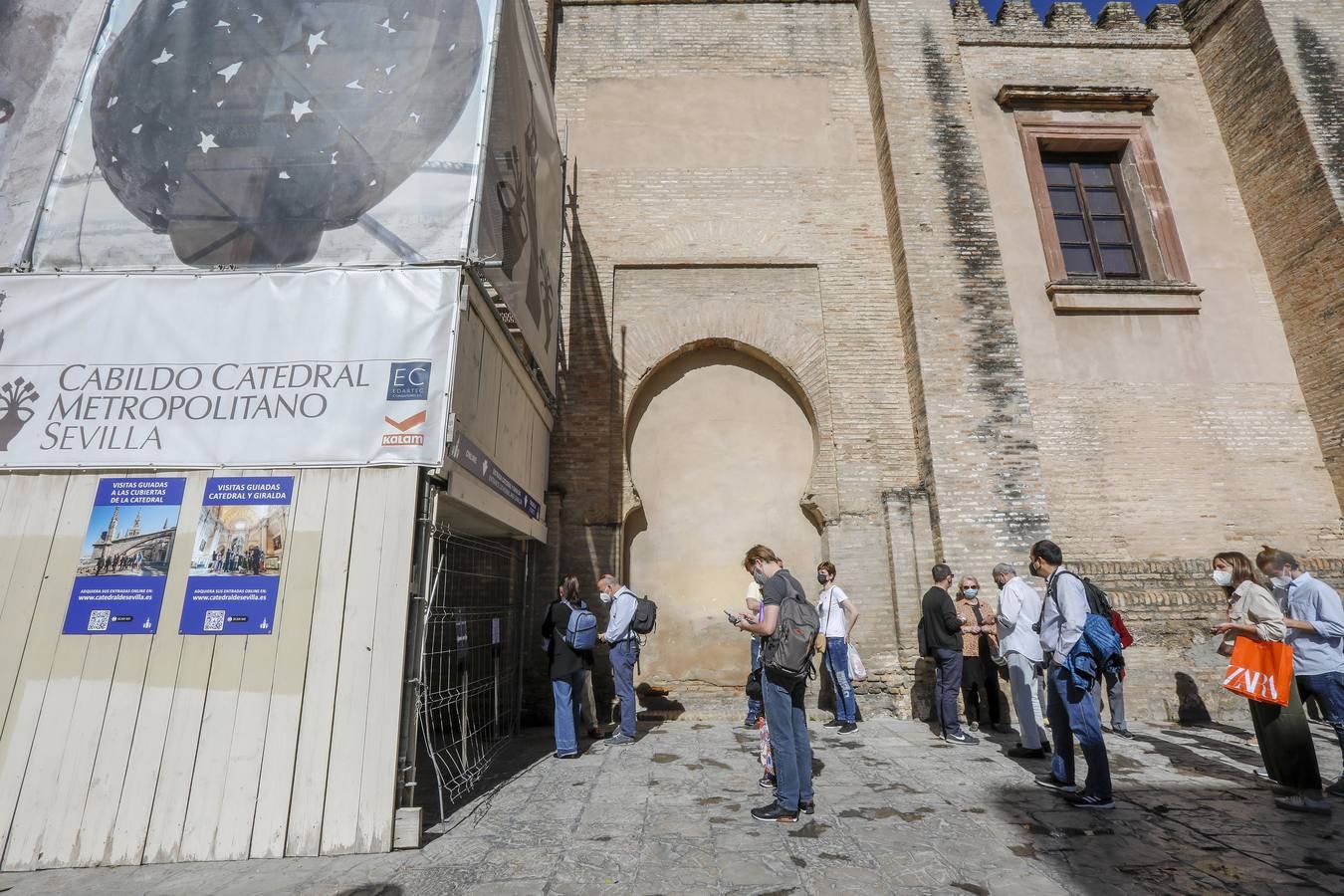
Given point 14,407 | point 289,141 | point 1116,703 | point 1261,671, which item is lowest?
point 1116,703

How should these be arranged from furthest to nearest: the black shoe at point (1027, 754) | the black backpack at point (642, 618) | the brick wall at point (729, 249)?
the brick wall at point (729, 249)
the black backpack at point (642, 618)
the black shoe at point (1027, 754)

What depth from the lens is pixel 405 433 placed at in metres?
3.99

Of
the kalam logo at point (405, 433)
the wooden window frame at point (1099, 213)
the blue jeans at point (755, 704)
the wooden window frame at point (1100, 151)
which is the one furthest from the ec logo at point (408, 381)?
the wooden window frame at point (1099, 213)

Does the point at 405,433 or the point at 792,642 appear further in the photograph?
the point at 405,433

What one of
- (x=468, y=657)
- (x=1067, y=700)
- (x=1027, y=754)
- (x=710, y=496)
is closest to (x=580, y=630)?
(x=468, y=657)

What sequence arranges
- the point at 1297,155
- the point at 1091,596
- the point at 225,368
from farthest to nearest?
1. the point at 1297,155
2. the point at 1091,596
3. the point at 225,368

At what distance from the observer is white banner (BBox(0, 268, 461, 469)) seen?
13.2 ft

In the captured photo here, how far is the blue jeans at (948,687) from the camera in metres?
5.93

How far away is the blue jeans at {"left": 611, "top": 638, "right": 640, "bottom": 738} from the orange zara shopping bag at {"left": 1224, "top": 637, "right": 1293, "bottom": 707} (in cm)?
446

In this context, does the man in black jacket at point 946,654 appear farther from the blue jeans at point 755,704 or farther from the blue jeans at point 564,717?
the blue jeans at point 564,717

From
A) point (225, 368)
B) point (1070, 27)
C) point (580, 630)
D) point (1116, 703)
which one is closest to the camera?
point (225, 368)

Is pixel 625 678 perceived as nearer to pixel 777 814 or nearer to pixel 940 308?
pixel 777 814

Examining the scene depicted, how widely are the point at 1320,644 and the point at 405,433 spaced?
19.8ft

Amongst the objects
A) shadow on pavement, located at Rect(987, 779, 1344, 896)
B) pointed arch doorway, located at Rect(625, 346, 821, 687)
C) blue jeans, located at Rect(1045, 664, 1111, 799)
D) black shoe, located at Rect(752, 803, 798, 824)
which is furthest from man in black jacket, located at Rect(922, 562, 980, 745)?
black shoe, located at Rect(752, 803, 798, 824)
